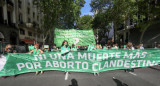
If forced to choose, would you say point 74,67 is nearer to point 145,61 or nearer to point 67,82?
point 67,82

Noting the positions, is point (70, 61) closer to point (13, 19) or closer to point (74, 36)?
point (74, 36)

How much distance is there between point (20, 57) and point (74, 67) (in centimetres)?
248

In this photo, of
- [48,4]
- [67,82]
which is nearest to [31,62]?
[67,82]

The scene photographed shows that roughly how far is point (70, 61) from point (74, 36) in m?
2.49

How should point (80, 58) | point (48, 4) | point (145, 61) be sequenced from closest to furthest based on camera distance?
point (80, 58)
point (145, 61)
point (48, 4)

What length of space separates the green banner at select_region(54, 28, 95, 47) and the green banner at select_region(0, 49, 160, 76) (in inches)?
84.4

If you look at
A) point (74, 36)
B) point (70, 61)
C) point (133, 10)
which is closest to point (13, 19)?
point (74, 36)

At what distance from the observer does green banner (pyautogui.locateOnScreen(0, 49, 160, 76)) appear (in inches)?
174

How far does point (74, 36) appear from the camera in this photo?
678cm

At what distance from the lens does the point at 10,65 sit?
4371 millimetres

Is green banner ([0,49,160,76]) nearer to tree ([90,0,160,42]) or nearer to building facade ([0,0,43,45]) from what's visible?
tree ([90,0,160,42])

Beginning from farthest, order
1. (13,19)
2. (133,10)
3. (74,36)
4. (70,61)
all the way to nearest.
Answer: (13,19) < (133,10) < (74,36) < (70,61)

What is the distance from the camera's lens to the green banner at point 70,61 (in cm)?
442

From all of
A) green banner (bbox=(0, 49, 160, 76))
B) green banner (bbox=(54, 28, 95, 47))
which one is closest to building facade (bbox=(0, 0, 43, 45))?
green banner (bbox=(54, 28, 95, 47))
